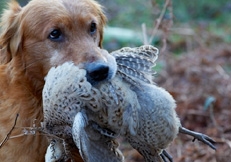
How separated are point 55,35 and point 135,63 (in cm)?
89

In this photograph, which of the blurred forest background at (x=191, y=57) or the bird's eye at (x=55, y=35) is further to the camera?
the blurred forest background at (x=191, y=57)

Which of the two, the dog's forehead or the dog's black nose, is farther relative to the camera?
the dog's forehead

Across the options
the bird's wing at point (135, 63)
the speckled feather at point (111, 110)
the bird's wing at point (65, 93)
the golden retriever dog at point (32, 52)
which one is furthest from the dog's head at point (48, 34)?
the bird's wing at point (65, 93)

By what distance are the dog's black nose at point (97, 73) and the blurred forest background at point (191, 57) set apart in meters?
1.73

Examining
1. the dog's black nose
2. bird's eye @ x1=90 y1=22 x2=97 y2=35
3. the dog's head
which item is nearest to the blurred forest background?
bird's eye @ x1=90 y1=22 x2=97 y2=35

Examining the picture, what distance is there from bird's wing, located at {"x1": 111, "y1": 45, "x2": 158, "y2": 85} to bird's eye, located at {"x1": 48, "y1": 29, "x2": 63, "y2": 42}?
644mm

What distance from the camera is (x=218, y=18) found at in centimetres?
1354

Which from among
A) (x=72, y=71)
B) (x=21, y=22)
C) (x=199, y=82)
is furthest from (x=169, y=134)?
(x=199, y=82)

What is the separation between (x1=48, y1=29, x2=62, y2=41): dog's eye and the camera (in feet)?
15.5

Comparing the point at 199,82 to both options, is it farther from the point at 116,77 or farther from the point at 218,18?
the point at 218,18

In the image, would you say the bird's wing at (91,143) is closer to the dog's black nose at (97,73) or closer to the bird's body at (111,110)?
the bird's body at (111,110)

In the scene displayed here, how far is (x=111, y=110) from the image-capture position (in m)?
3.83

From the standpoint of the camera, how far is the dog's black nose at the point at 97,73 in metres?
3.93

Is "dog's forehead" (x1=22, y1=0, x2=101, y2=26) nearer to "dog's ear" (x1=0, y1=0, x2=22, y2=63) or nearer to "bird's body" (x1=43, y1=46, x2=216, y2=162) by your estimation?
"dog's ear" (x1=0, y1=0, x2=22, y2=63)
